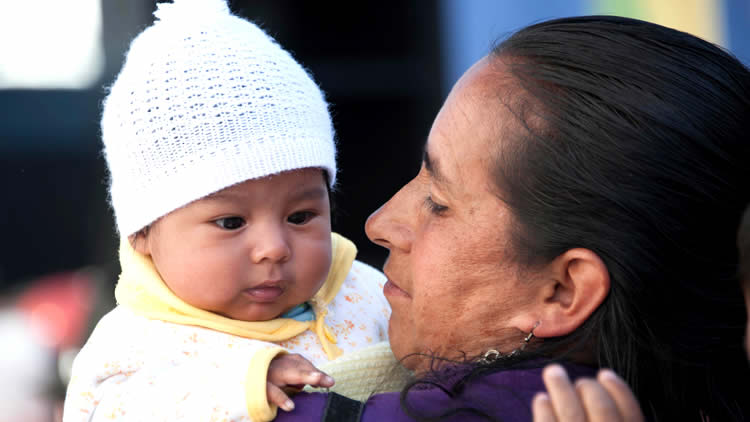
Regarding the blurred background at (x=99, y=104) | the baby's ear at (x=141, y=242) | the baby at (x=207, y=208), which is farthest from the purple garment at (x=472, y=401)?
the blurred background at (x=99, y=104)

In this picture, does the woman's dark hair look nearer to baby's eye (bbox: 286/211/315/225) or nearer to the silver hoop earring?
the silver hoop earring

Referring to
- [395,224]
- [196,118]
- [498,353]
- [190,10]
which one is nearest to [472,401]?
[498,353]

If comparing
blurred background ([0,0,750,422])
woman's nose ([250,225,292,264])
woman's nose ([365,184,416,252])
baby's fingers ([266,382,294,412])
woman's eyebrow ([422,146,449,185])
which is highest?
woman's eyebrow ([422,146,449,185])

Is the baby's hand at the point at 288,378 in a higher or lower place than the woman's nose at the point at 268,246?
lower

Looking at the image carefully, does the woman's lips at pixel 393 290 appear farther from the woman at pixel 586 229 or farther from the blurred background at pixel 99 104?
the blurred background at pixel 99 104

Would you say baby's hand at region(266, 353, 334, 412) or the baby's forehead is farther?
the baby's forehead

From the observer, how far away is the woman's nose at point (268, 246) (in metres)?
1.87

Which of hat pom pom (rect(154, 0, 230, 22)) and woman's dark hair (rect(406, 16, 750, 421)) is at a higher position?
hat pom pom (rect(154, 0, 230, 22))

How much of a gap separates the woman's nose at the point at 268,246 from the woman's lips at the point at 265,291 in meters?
0.05

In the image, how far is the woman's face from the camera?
1.67m

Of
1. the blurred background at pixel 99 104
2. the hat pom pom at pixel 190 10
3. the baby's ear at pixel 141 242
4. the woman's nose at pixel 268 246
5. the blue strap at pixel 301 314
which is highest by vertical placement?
the hat pom pom at pixel 190 10

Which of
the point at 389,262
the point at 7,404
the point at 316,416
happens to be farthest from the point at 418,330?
the point at 7,404

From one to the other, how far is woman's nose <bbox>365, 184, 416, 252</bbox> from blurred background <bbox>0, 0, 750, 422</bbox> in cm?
273

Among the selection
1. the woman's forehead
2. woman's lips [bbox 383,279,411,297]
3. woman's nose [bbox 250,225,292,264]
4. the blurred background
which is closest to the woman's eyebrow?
the woman's forehead
